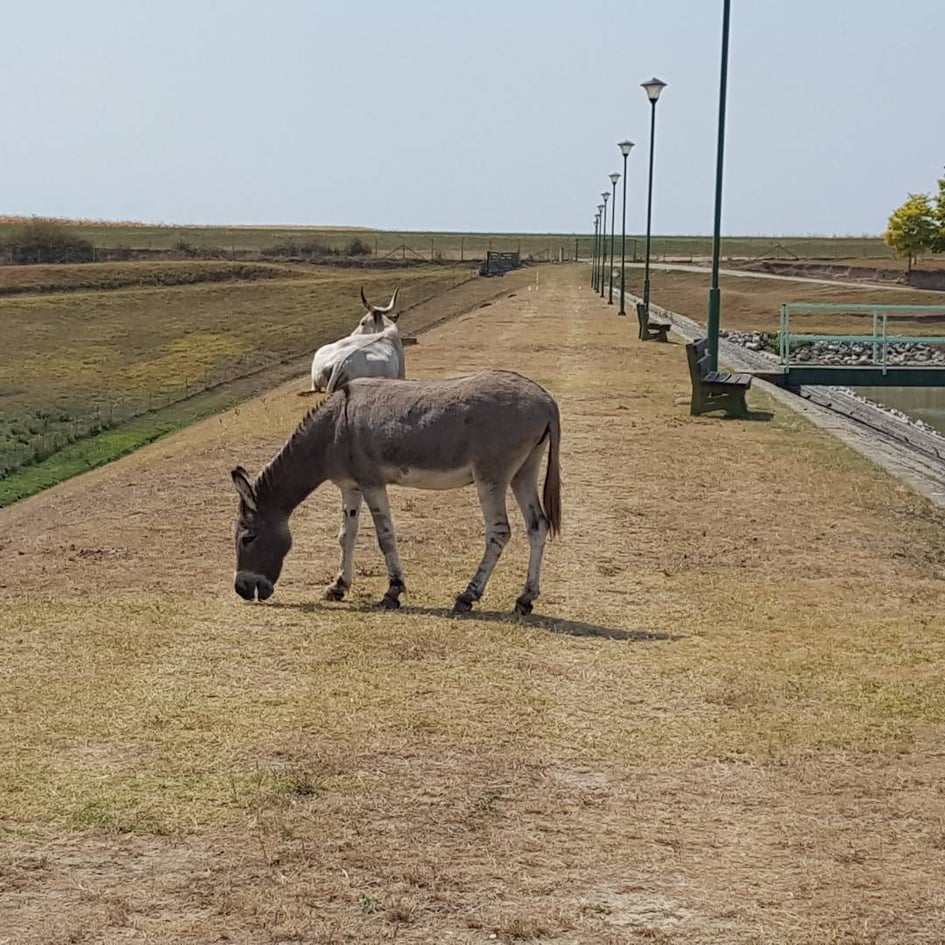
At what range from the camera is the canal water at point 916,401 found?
3570cm

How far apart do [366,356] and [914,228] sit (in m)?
77.4

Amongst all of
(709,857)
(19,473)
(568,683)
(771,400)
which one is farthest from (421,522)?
(19,473)

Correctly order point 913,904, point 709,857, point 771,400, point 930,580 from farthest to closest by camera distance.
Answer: point 771,400 < point 930,580 < point 709,857 < point 913,904

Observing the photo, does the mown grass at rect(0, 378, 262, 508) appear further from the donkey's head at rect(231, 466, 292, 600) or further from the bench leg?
the donkey's head at rect(231, 466, 292, 600)

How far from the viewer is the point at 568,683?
31.6 feet

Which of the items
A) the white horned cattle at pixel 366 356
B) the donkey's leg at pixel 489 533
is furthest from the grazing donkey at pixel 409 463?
the white horned cattle at pixel 366 356

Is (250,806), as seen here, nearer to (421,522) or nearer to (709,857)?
(709,857)

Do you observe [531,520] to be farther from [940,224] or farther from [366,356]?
[940,224]

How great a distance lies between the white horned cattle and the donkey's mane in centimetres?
693

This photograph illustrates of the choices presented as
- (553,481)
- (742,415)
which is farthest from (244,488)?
(742,415)

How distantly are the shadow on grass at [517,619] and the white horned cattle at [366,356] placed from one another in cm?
755

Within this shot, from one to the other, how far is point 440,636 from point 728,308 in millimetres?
59143

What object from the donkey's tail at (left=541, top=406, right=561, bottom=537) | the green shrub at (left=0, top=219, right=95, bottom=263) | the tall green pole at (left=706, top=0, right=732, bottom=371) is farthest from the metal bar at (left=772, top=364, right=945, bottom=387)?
the green shrub at (left=0, top=219, right=95, bottom=263)

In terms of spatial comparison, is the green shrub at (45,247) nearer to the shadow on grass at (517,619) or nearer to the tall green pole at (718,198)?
the tall green pole at (718,198)
